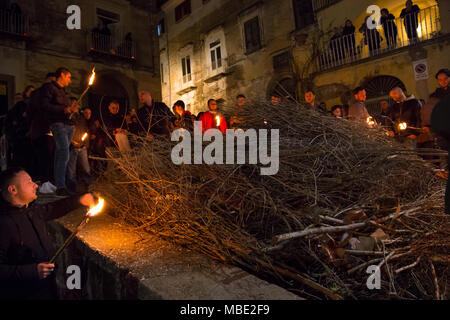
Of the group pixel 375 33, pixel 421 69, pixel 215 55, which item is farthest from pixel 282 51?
pixel 421 69

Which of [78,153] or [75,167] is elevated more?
[78,153]

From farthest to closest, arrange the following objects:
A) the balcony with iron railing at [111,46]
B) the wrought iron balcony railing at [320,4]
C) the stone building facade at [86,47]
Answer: the balcony with iron railing at [111,46]
the wrought iron balcony railing at [320,4]
the stone building facade at [86,47]

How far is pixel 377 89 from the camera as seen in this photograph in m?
12.0

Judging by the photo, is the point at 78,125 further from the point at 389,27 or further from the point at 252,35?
the point at 252,35

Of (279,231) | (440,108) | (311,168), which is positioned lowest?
(279,231)

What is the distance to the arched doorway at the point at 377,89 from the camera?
11629 mm

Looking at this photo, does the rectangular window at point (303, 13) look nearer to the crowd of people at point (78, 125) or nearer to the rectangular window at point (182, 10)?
the rectangular window at point (182, 10)

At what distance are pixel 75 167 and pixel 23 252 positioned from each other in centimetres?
294

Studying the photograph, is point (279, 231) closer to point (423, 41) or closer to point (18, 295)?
point (18, 295)

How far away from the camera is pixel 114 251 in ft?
6.98

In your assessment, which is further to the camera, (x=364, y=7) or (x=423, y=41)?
(x=364, y=7)

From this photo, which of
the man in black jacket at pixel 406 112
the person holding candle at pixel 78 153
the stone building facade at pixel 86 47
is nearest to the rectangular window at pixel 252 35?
the stone building facade at pixel 86 47

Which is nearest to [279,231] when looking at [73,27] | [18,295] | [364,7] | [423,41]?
[18,295]
